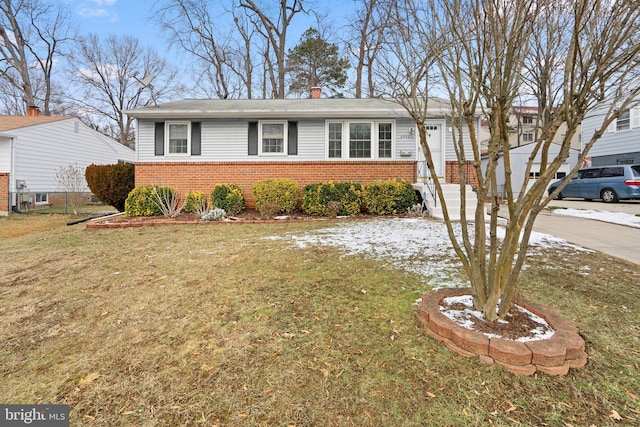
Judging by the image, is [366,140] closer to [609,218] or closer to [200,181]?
[200,181]

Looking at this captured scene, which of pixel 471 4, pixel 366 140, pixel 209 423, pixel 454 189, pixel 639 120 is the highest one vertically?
pixel 639 120

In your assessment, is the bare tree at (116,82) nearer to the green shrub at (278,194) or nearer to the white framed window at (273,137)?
the white framed window at (273,137)

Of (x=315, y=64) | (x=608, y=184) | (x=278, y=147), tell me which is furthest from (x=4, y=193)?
(x=608, y=184)

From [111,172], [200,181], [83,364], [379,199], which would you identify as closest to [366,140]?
[379,199]

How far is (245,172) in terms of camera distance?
10.1 meters

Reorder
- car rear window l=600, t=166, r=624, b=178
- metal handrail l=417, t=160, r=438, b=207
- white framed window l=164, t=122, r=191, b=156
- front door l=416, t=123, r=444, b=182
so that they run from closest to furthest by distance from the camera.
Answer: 1. metal handrail l=417, t=160, r=438, b=207
2. white framed window l=164, t=122, r=191, b=156
3. front door l=416, t=123, r=444, b=182
4. car rear window l=600, t=166, r=624, b=178

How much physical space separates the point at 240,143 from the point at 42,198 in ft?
35.6

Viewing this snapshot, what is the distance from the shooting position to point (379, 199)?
29.1ft

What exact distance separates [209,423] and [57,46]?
105ft

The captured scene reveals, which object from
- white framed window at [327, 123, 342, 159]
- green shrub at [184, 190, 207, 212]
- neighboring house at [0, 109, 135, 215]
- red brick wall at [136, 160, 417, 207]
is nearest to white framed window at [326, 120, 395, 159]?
white framed window at [327, 123, 342, 159]

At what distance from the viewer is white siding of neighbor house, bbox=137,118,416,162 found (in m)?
10.5

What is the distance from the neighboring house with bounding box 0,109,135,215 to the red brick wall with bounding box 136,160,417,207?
663cm

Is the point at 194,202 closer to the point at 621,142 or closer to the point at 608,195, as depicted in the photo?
the point at 608,195

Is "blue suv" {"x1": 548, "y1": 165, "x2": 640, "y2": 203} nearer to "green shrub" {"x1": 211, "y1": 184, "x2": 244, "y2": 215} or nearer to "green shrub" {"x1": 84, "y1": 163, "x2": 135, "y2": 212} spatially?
"green shrub" {"x1": 211, "y1": 184, "x2": 244, "y2": 215}
